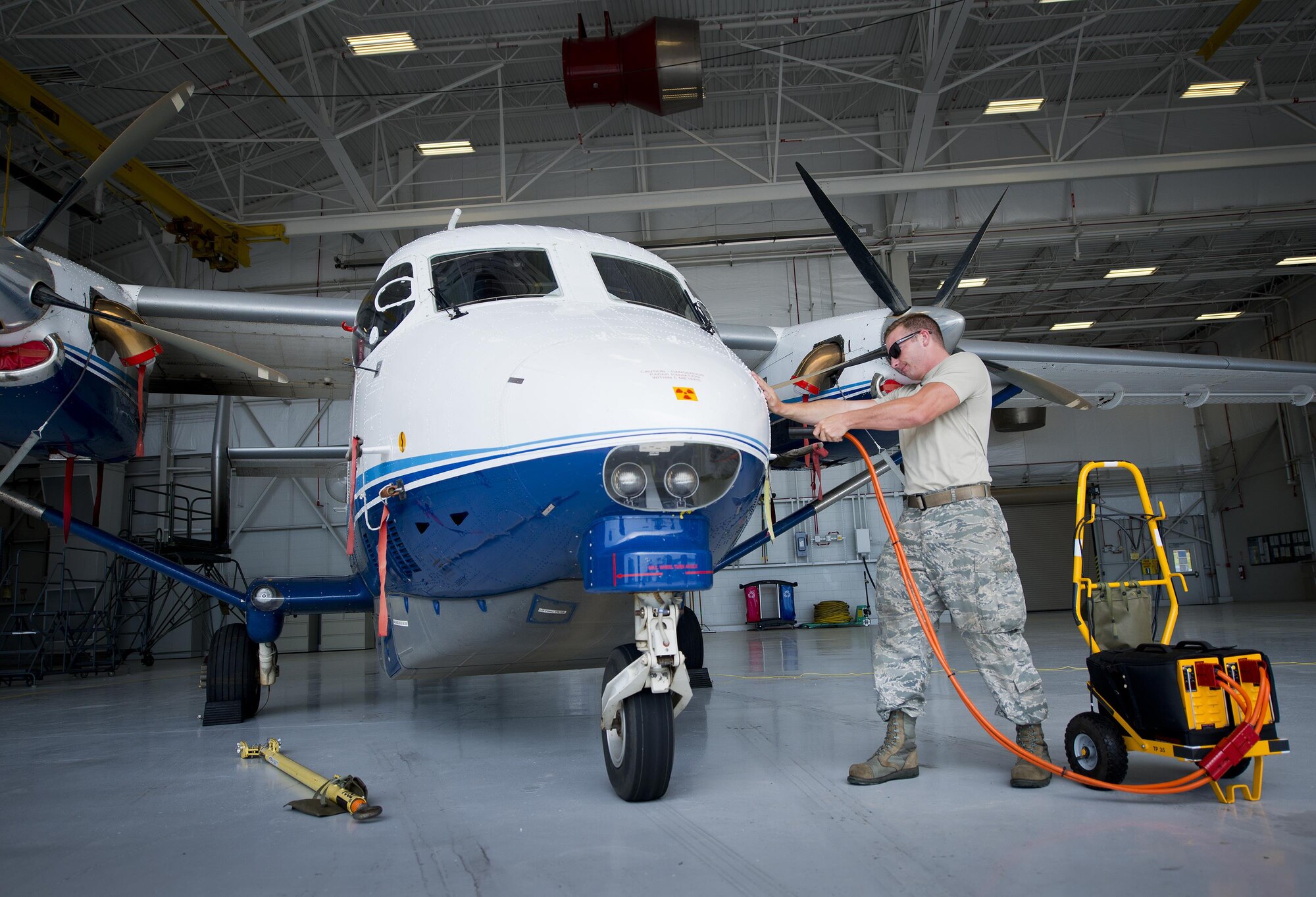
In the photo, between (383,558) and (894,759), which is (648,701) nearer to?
(894,759)

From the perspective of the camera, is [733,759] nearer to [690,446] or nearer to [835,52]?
[690,446]

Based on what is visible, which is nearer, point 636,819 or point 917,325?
point 636,819

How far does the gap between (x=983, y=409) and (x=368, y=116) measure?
19528 millimetres

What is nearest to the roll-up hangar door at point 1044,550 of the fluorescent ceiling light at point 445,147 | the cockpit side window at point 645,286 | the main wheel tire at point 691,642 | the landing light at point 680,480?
the fluorescent ceiling light at point 445,147

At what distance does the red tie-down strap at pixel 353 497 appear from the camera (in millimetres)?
4965

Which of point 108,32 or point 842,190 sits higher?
point 108,32

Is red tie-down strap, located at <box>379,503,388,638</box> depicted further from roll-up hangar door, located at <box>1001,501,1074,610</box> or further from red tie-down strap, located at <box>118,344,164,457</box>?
roll-up hangar door, located at <box>1001,501,1074,610</box>

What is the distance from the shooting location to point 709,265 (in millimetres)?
22359

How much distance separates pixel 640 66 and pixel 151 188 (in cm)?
998

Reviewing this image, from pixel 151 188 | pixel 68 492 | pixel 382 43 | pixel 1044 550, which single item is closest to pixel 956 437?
pixel 68 492

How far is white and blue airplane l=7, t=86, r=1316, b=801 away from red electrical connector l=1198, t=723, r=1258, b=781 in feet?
6.14

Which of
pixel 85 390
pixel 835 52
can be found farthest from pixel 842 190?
pixel 85 390

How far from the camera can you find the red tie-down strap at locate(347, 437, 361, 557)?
496cm

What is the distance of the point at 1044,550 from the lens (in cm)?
2880
